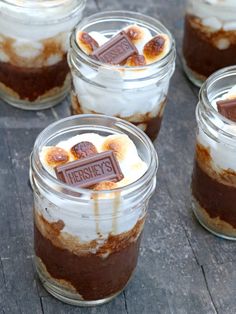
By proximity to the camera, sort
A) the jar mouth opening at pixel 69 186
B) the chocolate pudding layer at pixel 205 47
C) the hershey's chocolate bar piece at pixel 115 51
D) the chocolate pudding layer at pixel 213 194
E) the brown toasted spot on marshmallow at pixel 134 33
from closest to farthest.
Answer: the jar mouth opening at pixel 69 186 → the chocolate pudding layer at pixel 213 194 → the hershey's chocolate bar piece at pixel 115 51 → the brown toasted spot on marshmallow at pixel 134 33 → the chocolate pudding layer at pixel 205 47

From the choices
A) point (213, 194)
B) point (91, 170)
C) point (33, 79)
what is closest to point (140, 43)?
→ point (33, 79)

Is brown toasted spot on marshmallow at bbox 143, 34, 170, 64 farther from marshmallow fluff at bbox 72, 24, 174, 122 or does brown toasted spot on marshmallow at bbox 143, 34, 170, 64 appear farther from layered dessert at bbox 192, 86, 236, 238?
layered dessert at bbox 192, 86, 236, 238

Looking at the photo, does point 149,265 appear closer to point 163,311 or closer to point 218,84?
point 163,311

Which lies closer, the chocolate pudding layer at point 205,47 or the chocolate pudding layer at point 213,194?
the chocolate pudding layer at point 213,194

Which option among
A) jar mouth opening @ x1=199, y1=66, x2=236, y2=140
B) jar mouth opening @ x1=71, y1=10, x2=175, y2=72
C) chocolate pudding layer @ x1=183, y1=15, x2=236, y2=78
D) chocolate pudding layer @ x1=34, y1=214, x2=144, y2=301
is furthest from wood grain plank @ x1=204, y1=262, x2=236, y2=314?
chocolate pudding layer @ x1=183, y1=15, x2=236, y2=78

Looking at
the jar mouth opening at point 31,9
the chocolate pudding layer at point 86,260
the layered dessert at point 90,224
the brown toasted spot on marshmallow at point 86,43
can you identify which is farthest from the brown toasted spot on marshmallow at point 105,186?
the jar mouth opening at point 31,9

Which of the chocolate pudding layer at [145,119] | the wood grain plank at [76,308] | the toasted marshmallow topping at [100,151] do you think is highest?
the toasted marshmallow topping at [100,151]

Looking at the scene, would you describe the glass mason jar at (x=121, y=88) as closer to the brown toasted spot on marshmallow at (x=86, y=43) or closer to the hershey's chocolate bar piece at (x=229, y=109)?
the brown toasted spot on marshmallow at (x=86, y=43)

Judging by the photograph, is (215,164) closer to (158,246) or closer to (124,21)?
(158,246)
